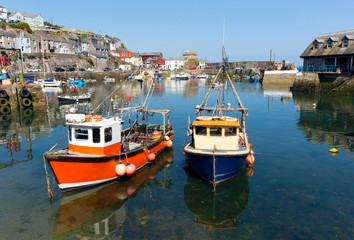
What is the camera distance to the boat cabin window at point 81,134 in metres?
13.6

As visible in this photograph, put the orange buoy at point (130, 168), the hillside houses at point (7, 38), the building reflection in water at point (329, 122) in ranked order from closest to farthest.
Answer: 1. the orange buoy at point (130, 168)
2. the building reflection in water at point (329, 122)
3. the hillside houses at point (7, 38)

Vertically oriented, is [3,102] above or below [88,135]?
above

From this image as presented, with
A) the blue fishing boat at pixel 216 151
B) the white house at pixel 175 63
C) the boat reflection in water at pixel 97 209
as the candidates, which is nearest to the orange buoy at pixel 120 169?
the boat reflection in water at pixel 97 209

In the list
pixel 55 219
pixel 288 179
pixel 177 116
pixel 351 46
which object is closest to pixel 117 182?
pixel 55 219

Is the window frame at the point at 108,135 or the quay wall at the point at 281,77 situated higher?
the quay wall at the point at 281,77

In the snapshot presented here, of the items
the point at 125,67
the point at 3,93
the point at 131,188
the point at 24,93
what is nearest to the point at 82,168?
the point at 131,188

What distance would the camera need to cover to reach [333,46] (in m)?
53.5

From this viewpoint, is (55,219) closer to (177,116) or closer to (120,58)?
(177,116)

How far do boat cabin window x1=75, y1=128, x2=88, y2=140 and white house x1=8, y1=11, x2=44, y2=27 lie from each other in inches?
5705

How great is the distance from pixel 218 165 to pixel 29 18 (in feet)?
510

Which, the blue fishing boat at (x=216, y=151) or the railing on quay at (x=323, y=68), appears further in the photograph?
the railing on quay at (x=323, y=68)

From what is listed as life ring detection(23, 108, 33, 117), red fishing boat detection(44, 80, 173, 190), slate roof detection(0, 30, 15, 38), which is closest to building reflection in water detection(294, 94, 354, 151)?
red fishing boat detection(44, 80, 173, 190)

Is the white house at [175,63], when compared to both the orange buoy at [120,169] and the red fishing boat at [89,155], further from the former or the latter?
the orange buoy at [120,169]

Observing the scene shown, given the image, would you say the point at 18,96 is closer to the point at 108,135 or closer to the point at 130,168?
the point at 108,135
